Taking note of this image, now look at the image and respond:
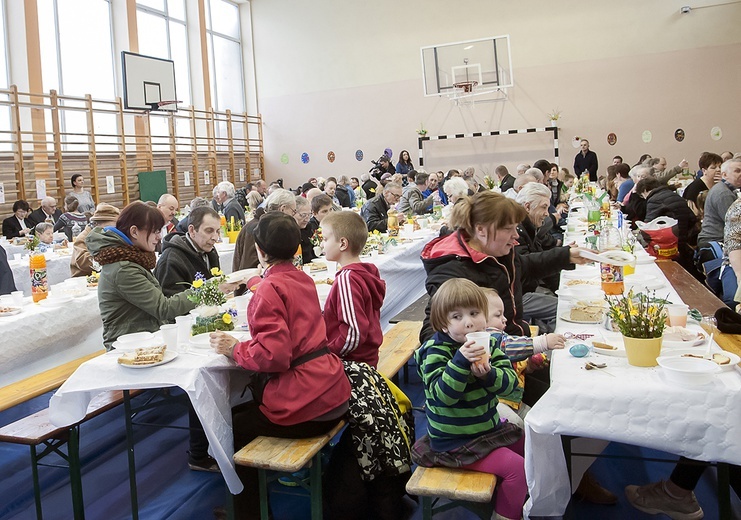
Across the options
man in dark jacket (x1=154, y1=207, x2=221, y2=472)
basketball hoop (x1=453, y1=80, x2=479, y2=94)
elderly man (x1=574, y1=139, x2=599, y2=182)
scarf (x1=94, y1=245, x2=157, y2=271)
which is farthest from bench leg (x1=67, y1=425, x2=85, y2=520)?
elderly man (x1=574, y1=139, x2=599, y2=182)

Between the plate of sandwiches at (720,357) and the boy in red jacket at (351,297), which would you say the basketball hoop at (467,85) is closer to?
the boy in red jacket at (351,297)

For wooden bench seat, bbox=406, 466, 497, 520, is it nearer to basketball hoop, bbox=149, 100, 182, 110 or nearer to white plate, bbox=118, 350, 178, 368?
white plate, bbox=118, 350, 178, 368

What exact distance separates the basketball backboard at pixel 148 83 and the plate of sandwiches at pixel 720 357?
40.8ft

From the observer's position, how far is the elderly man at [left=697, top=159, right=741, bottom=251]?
18.2 ft

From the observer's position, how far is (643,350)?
2.19 meters

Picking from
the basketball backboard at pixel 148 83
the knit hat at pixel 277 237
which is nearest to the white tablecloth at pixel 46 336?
the knit hat at pixel 277 237

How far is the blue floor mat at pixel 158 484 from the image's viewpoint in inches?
118

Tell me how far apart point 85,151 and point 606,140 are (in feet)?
37.8

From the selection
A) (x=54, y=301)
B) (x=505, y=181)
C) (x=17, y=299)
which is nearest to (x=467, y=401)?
(x=54, y=301)

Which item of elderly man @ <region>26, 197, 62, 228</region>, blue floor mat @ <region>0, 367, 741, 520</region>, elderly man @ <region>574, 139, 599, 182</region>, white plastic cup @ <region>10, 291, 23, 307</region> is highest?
elderly man @ <region>574, 139, 599, 182</region>

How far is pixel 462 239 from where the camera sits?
295 cm

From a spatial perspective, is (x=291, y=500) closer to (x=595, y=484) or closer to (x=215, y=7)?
(x=595, y=484)

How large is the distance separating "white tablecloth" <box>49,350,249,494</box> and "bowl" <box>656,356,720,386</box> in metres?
1.60

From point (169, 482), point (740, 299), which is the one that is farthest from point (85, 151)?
point (740, 299)
